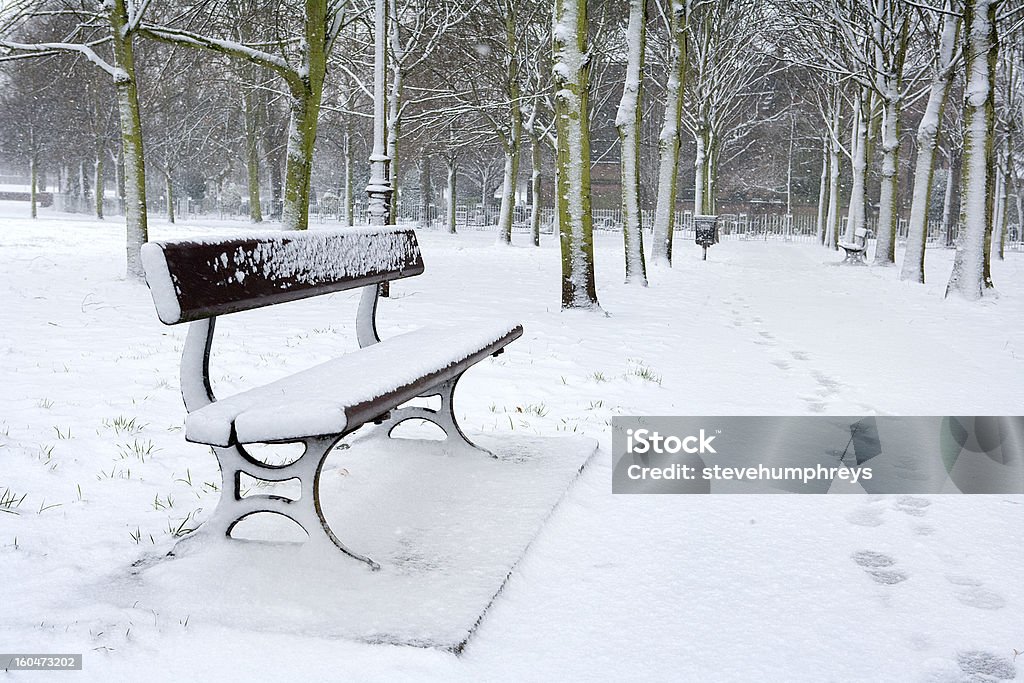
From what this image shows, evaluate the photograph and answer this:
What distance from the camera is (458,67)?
2600cm

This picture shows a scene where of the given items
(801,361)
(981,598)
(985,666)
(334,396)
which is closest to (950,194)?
(801,361)

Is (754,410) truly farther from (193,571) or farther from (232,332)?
(232,332)

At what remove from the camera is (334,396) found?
3.00m

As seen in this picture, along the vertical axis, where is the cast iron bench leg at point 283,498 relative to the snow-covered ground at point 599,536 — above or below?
above

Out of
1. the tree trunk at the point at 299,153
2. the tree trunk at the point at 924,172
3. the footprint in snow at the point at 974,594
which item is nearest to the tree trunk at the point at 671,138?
the tree trunk at the point at 924,172

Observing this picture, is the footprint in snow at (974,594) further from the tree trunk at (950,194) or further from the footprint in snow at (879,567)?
the tree trunk at (950,194)

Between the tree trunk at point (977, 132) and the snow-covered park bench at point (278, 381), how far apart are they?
10.4 metres

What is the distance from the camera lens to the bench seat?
276cm

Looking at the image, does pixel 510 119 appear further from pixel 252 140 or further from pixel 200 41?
pixel 252 140

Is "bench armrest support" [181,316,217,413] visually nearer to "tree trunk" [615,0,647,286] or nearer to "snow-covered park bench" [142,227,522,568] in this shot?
"snow-covered park bench" [142,227,522,568]

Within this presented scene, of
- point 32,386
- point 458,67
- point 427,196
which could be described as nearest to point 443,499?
point 32,386

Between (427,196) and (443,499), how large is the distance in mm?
40923

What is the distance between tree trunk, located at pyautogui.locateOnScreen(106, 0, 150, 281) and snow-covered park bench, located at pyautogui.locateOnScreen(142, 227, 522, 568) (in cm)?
829

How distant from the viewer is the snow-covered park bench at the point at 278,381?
279cm
